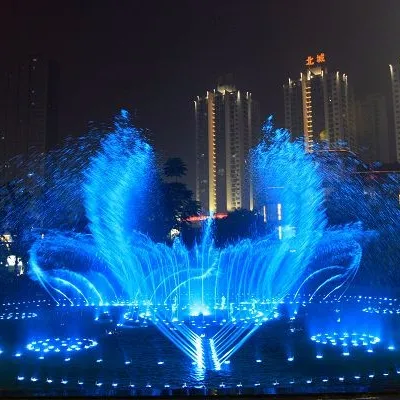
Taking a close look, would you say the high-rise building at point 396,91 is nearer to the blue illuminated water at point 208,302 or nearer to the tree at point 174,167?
the blue illuminated water at point 208,302

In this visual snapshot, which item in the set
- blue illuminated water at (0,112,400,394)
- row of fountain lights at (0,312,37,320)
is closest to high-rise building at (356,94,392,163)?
blue illuminated water at (0,112,400,394)

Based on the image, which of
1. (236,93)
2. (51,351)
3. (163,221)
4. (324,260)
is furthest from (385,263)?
(236,93)

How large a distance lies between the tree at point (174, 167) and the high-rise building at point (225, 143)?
3513 centimetres

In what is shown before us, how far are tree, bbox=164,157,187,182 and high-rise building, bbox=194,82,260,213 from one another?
35134 millimetres

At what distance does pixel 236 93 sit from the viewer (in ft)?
259

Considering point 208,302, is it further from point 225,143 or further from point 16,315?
point 225,143

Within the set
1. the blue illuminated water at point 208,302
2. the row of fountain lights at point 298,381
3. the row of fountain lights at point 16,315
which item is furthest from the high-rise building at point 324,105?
the row of fountain lights at point 298,381

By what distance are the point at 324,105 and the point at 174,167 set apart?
3111cm

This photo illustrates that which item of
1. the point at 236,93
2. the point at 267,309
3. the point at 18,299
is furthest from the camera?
the point at 236,93

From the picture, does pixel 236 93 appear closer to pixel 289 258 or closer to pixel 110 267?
pixel 289 258

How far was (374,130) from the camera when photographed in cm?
6806

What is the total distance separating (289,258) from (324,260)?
287cm

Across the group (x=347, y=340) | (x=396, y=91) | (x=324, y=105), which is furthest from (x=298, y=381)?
(x=324, y=105)

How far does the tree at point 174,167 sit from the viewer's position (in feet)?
147
